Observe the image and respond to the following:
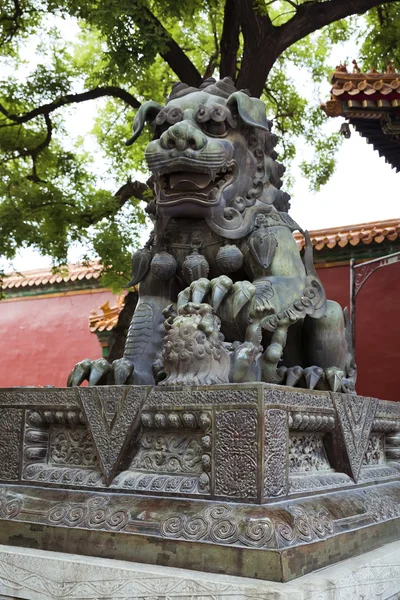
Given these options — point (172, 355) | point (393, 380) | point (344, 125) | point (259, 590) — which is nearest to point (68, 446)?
point (172, 355)

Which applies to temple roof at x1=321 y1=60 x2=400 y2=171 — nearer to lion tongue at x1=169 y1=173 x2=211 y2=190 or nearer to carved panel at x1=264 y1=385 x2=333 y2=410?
lion tongue at x1=169 y1=173 x2=211 y2=190

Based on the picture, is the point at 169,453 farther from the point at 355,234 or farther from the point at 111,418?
the point at 355,234

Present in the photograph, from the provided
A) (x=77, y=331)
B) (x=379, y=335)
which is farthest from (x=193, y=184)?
(x=77, y=331)

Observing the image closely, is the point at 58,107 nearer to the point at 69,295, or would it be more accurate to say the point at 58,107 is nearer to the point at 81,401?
the point at 69,295

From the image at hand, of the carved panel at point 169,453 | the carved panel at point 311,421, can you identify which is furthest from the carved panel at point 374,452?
the carved panel at point 169,453

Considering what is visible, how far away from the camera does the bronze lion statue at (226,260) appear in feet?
8.32

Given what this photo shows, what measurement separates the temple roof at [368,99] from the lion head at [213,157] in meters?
3.89

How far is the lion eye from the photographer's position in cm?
274

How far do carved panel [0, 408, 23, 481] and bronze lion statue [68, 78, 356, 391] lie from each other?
0.25m

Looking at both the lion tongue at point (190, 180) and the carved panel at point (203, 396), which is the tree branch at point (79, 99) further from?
the carved panel at point (203, 396)

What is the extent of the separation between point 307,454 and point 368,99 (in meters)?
4.95

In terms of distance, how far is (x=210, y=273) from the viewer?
2787mm

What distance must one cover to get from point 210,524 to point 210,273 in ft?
3.68

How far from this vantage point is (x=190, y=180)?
2.63m
